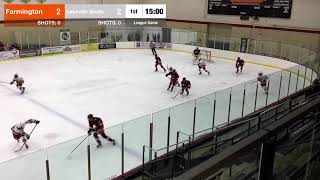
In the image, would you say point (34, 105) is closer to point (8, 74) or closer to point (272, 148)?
point (8, 74)

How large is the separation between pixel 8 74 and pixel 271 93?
1192cm

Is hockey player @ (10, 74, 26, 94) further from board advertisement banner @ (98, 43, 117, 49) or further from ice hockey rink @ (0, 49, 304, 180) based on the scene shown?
board advertisement banner @ (98, 43, 117, 49)

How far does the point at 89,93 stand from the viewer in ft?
42.4

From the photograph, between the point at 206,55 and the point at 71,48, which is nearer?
the point at 206,55

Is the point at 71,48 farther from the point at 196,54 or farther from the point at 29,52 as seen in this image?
the point at 196,54

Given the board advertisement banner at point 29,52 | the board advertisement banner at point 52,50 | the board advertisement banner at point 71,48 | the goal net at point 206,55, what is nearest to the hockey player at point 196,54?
the goal net at point 206,55

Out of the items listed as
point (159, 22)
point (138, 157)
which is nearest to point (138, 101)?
point (138, 157)
